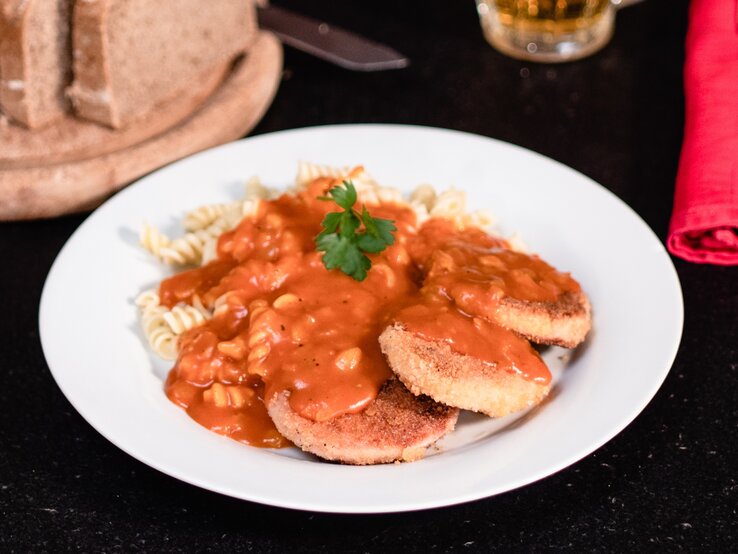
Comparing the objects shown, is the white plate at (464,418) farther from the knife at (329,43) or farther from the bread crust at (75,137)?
the knife at (329,43)

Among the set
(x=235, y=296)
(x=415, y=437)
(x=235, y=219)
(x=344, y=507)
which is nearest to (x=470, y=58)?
(x=235, y=219)

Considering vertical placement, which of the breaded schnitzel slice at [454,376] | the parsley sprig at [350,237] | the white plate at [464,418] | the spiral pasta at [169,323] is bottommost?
the spiral pasta at [169,323]

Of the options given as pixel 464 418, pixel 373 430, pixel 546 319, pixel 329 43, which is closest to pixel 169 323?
pixel 373 430

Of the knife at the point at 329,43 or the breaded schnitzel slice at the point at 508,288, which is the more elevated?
the breaded schnitzel slice at the point at 508,288

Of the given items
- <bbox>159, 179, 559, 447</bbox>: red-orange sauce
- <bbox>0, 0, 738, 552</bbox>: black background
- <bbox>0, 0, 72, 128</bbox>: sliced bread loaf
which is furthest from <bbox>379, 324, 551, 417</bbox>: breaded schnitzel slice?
<bbox>0, 0, 72, 128</bbox>: sliced bread loaf

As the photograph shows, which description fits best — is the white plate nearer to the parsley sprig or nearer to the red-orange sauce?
the red-orange sauce

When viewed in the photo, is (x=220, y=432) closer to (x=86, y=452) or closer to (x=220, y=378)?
(x=220, y=378)

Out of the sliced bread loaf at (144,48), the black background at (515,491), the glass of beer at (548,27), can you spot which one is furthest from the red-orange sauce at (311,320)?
the glass of beer at (548,27)
